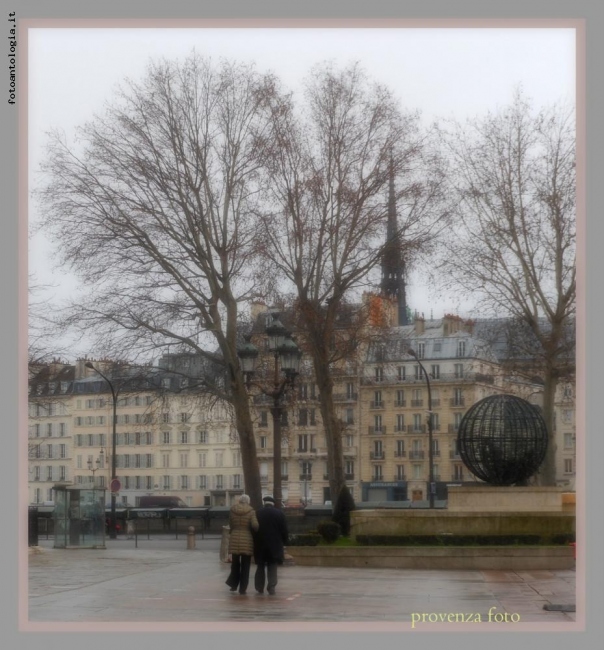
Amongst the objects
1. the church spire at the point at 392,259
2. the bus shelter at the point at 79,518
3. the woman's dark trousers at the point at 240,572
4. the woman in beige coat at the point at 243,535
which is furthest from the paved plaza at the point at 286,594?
the church spire at the point at 392,259

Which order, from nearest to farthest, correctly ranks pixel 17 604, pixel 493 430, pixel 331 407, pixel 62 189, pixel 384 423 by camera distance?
pixel 17 604
pixel 62 189
pixel 493 430
pixel 331 407
pixel 384 423

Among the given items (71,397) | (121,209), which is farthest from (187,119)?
(71,397)

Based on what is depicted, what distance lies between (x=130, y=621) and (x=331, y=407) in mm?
16341

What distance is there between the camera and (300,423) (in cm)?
3597

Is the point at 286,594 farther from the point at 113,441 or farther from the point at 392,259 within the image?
the point at 113,441

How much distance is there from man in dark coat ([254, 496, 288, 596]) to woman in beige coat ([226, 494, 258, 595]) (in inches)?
5.3

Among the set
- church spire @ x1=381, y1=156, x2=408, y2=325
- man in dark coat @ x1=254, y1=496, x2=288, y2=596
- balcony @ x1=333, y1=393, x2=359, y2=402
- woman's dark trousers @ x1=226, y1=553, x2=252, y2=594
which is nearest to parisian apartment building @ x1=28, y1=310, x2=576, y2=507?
balcony @ x1=333, y1=393, x2=359, y2=402

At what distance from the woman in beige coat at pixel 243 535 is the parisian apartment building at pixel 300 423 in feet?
11.2

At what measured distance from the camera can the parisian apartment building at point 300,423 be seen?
2636 cm

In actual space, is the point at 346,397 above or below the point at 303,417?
above

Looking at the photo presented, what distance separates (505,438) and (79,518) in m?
11.0

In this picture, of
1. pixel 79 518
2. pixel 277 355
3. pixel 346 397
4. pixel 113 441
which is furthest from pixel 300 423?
pixel 277 355

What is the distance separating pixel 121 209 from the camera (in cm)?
2562

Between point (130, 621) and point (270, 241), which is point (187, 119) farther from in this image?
point (130, 621)
